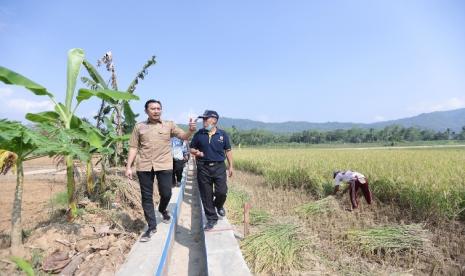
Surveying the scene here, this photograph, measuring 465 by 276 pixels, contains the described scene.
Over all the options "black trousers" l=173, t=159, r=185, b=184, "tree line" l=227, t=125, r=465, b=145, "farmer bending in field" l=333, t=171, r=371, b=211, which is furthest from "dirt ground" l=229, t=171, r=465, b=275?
"tree line" l=227, t=125, r=465, b=145

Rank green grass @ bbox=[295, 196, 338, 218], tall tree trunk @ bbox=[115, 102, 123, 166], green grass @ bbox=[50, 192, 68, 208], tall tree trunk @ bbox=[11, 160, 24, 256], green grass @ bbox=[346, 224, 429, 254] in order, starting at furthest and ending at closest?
tall tree trunk @ bbox=[115, 102, 123, 166] → green grass @ bbox=[50, 192, 68, 208] → green grass @ bbox=[295, 196, 338, 218] → green grass @ bbox=[346, 224, 429, 254] → tall tree trunk @ bbox=[11, 160, 24, 256]

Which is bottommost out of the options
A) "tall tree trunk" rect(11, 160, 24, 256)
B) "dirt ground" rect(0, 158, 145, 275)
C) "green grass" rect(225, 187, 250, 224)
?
"green grass" rect(225, 187, 250, 224)

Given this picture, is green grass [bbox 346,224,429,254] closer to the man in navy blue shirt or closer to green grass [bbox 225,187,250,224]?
the man in navy blue shirt

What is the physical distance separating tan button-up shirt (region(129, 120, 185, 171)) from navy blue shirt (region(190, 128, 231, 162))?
491 millimetres

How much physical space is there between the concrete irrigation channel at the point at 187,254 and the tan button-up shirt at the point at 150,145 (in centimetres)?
92

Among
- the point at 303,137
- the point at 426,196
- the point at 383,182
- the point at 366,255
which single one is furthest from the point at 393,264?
the point at 303,137

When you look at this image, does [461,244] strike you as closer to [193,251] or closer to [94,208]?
[193,251]

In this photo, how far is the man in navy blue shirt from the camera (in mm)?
4691

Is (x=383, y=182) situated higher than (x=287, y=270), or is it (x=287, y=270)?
(x=383, y=182)

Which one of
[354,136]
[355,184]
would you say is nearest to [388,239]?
[355,184]

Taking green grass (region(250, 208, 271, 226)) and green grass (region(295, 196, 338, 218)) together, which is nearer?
green grass (region(250, 208, 271, 226))

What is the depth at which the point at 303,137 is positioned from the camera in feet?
333

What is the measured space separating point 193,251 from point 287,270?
1.52 meters

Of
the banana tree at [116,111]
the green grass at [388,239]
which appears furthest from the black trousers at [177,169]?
the green grass at [388,239]
